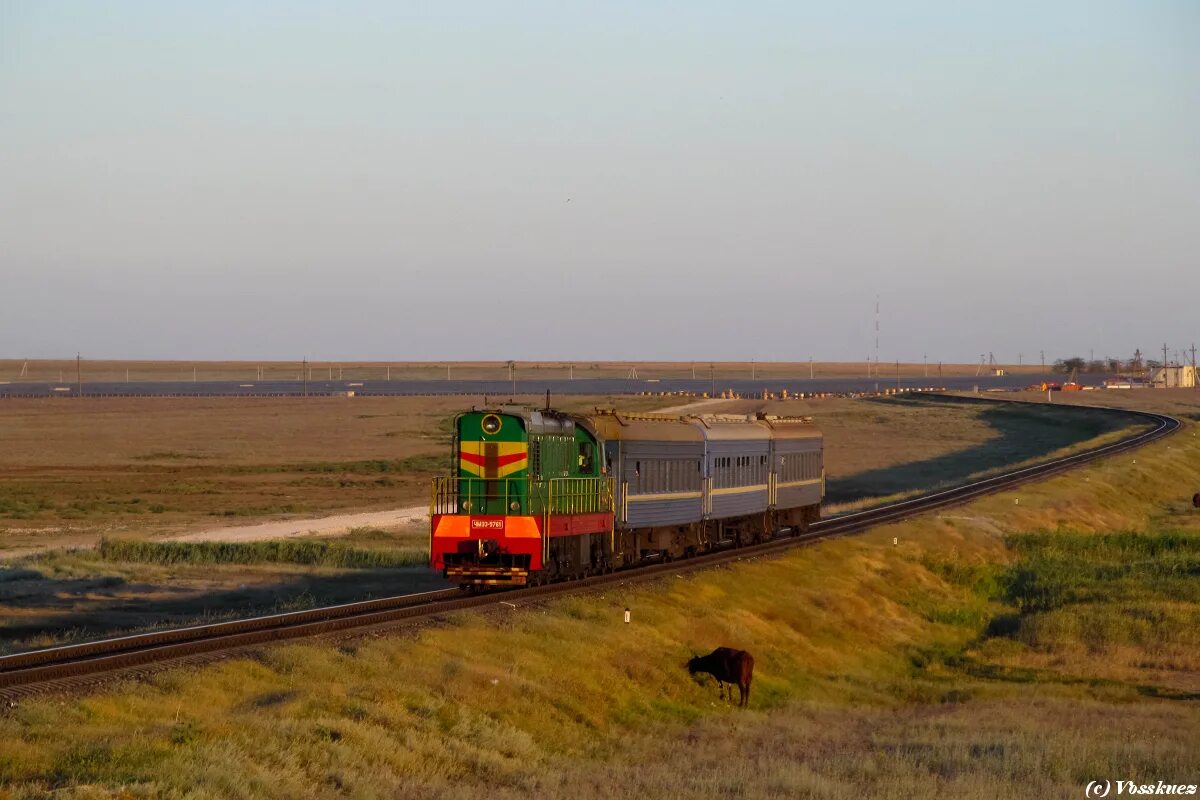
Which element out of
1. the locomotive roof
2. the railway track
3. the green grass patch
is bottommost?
the green grass patch

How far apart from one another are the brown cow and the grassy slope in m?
0.41

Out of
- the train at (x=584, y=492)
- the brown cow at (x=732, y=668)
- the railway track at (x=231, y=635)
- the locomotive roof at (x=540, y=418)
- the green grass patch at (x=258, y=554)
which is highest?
the locomotive roof at (x=540, y=418)

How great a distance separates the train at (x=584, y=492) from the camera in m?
27.5

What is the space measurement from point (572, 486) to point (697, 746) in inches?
342

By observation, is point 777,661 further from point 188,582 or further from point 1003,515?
point 1003,515

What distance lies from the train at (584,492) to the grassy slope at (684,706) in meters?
1.44

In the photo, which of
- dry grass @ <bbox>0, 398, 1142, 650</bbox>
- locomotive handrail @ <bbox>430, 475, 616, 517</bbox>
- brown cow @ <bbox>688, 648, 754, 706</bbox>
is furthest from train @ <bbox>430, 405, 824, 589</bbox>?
dry grass @ <bbox>0, 398, 1142, 650</bbox>

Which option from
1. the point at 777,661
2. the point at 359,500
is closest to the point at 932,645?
the point at 777,661

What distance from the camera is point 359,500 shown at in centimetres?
7156

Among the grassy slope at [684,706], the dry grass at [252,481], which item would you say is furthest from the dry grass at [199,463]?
the grassy slope at [684,706]

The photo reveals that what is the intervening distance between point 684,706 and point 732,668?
3.96 feet

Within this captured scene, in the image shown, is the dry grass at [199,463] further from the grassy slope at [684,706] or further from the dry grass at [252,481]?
the grassy slope at [684,706]

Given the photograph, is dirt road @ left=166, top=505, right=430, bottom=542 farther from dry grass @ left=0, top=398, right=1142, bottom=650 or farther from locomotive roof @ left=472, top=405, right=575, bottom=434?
locomotive roof @ left=472, top=405, right=575, bottom=434

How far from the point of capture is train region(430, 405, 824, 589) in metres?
27.5
